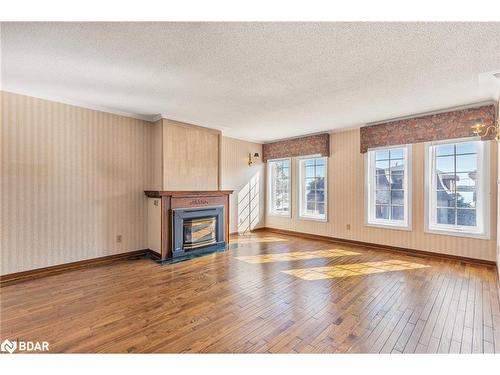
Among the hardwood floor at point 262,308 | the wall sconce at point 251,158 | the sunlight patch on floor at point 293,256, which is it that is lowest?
the hardwood floor at point 262,308

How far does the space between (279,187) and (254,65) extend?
14.8 feet

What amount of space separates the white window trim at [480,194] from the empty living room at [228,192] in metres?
0.02

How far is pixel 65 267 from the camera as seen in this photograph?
3.51 metres

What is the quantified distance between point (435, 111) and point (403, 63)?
7.11ft

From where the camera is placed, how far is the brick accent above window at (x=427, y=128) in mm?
3676

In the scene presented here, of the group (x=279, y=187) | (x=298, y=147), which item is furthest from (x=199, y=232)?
(x=298, y=147)

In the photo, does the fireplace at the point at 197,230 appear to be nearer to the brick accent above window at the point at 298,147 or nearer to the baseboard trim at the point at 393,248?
the baseboard trim at the point at 393,248

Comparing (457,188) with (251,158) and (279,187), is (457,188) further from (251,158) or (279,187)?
(251,158)

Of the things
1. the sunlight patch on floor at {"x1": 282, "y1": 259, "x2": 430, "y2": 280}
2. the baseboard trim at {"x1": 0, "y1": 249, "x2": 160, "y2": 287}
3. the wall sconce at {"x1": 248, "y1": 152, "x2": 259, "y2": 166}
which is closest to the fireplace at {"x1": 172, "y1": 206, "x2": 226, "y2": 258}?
the baseboard trim at {"x1": 0, "y1": 249, "x2": 160, "y2": 287}

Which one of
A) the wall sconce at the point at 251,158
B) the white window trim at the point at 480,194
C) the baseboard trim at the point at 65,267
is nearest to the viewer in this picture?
the baseboard trim at the point at 65,267

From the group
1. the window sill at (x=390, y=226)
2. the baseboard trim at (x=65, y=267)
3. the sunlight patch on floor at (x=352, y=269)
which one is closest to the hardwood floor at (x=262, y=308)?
the sunlight patch on floor at (x=352, y=269)

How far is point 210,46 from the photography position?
Answer: 2131 millimetres

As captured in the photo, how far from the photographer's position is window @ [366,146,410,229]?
4504 millimetres
